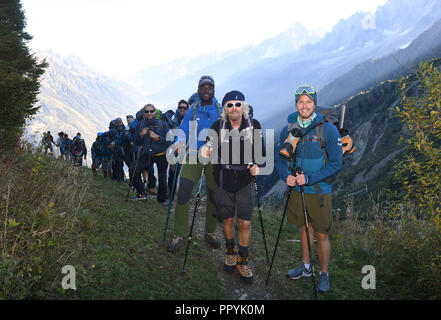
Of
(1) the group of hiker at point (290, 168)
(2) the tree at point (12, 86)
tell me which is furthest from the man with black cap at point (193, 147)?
(2) the tree at point (12, 86)

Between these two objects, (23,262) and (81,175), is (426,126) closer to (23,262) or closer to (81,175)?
(23,262)

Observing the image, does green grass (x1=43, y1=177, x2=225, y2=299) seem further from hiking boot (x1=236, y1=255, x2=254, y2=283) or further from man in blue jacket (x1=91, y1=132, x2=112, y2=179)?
man in blue jacket (x1=91, y1=132, x2=112, y2=179)

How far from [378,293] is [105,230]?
491 centimetres

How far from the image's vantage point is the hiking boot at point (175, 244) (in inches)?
207

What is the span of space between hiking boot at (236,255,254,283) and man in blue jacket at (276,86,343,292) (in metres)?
1.06

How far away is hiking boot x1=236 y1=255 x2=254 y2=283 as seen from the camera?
180 inches

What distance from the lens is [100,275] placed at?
13.3 ft

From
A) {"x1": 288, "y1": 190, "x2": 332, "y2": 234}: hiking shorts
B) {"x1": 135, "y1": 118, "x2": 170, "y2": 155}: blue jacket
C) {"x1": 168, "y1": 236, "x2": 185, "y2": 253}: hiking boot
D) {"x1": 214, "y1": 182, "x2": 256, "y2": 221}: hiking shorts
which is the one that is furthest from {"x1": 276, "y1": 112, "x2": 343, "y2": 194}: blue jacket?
{"x1": 135, "y1": 118, "x2": 170, "y2": 155}: blue jacket

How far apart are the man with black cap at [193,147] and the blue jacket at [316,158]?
5.09ft

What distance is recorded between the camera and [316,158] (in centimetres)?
420

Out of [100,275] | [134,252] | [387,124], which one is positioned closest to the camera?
[100,275]

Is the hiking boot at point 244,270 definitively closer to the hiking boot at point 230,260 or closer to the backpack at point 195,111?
the hiking boot at point 230,260

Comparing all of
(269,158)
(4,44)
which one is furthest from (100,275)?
(4,44)

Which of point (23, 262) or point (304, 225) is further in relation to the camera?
point (304, 225)
